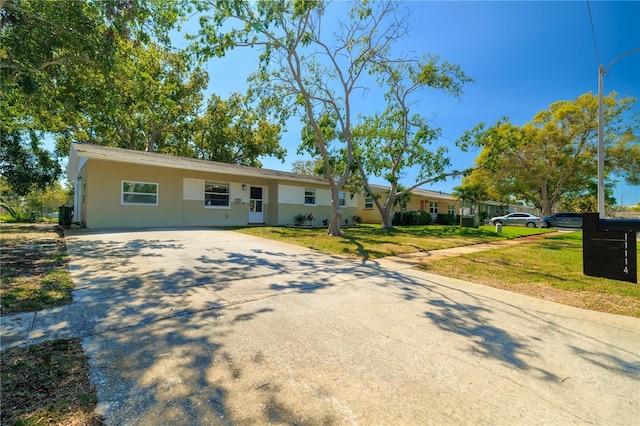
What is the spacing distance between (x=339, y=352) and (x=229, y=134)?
96.7 ft

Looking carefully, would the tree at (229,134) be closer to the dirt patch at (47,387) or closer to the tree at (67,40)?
the tree at (67,40)

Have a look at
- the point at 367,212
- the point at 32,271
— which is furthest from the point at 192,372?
the point at 367,212

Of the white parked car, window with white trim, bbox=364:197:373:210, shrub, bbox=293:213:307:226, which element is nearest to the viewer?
shrub, bbox=293:213:307:226

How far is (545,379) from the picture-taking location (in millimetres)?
2641

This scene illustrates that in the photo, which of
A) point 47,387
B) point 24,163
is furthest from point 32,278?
point 24,163

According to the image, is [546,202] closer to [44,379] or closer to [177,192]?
[177,192]

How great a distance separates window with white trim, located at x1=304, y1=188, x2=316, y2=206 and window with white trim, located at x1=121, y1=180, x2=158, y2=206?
30.9ft

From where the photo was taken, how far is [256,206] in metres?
19.1

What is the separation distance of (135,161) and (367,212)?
753 inches

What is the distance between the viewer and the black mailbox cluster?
5879mm

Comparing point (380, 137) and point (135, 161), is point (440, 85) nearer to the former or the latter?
point (380, 137)

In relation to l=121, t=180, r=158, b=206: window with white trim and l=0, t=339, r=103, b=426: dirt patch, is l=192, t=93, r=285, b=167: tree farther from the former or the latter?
l=0, t=339, r=103, b=426: dirt patch

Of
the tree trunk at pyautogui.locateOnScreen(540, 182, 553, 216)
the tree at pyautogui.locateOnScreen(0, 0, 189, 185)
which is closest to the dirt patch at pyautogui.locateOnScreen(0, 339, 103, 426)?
the tree at pyautogui.locateOnScreen(0, 0, 189, 185)

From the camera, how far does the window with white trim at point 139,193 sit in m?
14.0
